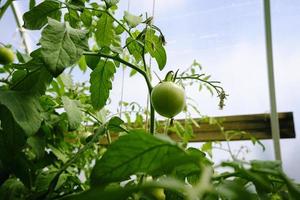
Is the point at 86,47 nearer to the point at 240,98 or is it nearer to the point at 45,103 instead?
the point at 45,103

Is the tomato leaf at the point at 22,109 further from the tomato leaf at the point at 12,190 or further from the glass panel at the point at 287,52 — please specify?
the glass panel at the point at 287,52

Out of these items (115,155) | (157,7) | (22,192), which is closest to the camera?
(115,155)

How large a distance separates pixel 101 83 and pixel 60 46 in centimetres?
29

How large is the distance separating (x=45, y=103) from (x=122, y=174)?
47cm

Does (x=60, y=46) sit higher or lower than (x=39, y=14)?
lower

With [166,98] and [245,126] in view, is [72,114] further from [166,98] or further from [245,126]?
[245,126]

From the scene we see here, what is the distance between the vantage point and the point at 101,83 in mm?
835

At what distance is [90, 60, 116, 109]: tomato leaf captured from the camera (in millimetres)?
830

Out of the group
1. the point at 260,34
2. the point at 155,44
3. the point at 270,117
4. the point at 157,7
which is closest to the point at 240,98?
the point at 270,117

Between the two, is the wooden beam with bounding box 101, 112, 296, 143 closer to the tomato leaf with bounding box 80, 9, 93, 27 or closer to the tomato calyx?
the tomato leaf with bounding box 80, 9, 93, 27

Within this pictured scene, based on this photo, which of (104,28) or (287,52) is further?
(287,52)

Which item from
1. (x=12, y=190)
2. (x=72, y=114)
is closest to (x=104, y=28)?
(x=72, y=114)

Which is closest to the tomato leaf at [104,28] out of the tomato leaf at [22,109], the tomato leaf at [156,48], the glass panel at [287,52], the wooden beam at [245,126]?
the tomato leaf at [156,48]

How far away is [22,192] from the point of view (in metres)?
0.71
